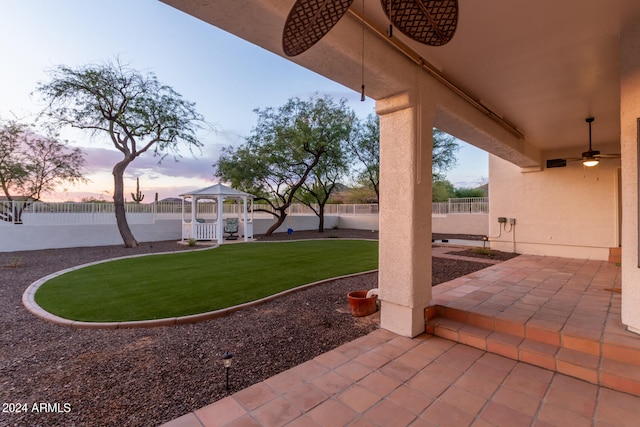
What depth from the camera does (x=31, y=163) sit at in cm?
1053

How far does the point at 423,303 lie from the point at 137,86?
10.7 meters

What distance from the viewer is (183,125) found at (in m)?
9.92

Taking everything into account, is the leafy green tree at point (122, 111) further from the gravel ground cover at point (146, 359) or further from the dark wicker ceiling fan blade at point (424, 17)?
the dark wicker ceiling fan blade at point (424, 17)

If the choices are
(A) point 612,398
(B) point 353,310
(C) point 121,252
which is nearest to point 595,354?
(A) point 612,398

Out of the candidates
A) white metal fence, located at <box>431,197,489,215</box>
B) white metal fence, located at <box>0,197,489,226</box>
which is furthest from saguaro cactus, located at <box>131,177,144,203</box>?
white metal fence, located at <box>431,197,489,215</box>

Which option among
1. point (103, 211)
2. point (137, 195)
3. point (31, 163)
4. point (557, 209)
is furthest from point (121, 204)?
point (557, 209)

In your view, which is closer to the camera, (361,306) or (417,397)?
(417,397)

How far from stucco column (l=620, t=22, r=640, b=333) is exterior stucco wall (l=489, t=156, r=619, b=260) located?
5261 mm

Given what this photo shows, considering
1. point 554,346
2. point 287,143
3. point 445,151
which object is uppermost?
point 445,151

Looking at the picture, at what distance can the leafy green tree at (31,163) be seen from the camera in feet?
32.6

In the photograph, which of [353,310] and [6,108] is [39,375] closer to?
[353,310]

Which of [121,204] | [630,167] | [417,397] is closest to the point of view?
[417,397]

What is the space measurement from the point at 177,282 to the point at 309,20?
5.03m

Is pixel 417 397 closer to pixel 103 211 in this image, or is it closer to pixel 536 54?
pixel 536 54
